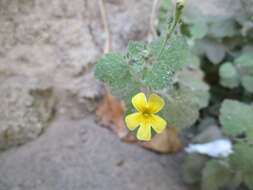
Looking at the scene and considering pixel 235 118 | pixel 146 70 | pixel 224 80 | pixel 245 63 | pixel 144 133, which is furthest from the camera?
pixel 224 80

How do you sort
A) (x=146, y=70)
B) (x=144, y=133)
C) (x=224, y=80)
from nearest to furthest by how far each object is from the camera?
(x=144, y=133)
(x=146, y=70)
(x=224, y=80)

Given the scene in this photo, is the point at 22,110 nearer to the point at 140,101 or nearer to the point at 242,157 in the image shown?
the point at 140,101

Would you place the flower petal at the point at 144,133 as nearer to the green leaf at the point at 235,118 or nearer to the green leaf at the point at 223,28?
the green leaf at the point at 235,118

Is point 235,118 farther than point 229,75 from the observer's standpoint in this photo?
No

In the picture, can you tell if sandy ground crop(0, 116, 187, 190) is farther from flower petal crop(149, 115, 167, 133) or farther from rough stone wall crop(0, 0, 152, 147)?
flower petal crop(149, 115, 167, 133)

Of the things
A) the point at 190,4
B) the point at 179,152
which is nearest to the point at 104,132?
the point at 179,152

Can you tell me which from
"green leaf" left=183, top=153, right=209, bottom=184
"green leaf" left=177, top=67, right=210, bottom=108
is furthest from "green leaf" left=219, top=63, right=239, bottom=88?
"green leaf" left=183, top=153, right=209, bottom=184

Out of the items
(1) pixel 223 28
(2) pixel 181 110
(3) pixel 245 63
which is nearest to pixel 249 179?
(2) pixel 181 110
